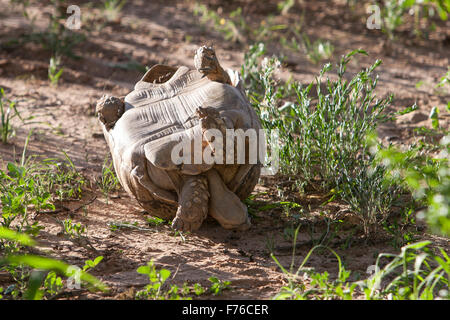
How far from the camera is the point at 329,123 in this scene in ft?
12.2

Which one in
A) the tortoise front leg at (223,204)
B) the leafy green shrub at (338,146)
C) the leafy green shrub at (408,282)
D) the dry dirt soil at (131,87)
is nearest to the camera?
the leafy green shrub at (408,282)

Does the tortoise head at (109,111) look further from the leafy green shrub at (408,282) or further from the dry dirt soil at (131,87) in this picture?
the leafy green shrub at (408,282)

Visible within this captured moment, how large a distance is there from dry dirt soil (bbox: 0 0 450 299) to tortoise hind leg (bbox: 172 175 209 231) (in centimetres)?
14

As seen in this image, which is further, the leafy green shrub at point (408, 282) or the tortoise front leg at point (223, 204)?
the tortoise front leg at point (223, 204)

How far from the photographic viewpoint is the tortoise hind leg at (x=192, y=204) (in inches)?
123

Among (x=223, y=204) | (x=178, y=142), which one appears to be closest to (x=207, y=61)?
(x=178, y=142)

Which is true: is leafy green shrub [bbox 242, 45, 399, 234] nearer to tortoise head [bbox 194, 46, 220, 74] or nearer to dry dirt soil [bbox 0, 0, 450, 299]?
dry dirt soil [bbox 0, 0, 450, 299]

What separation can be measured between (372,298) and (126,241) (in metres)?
1.44

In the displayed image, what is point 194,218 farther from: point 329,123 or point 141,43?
point 141,43

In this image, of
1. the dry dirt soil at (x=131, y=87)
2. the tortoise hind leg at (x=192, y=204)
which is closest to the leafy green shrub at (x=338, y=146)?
the dry dirt soil at (x=131, y=87)

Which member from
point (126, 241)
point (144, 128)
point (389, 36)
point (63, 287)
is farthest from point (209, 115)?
point (389, 36)

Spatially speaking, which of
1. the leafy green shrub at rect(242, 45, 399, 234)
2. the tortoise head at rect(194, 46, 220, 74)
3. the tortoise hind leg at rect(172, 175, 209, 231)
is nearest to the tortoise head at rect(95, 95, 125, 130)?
the tortoise head at rect(194, 46, 220, 74)

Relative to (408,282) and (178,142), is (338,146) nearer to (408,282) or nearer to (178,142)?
(178,142)

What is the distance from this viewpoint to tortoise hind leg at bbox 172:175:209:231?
10.3 ft
